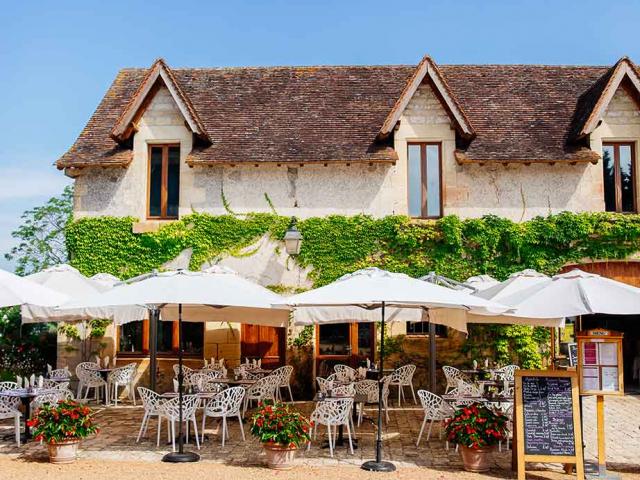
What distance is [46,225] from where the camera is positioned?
33875 millimetres

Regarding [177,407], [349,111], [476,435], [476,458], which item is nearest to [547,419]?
[476,435]

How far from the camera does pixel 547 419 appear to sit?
8906 mm

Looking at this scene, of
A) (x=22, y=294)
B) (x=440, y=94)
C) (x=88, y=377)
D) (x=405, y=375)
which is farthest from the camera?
(x=440, y=94)

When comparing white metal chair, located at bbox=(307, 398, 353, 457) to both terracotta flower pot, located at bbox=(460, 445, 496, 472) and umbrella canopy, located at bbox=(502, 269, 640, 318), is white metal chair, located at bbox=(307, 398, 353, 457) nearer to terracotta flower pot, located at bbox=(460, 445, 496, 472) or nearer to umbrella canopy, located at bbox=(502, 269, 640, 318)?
terracotta flower pot, located at bbox=(460, 445, 496, 472)

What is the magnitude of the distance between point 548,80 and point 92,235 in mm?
13324

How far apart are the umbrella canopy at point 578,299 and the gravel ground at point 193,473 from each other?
7.45ft

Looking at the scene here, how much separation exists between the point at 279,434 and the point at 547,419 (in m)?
3.61

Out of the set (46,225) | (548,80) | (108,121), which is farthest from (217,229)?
(46,225)

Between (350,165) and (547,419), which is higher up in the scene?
(350,165)

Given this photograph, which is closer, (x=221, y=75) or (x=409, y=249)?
(x=409, y=249)

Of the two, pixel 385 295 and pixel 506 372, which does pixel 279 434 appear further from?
pixel 506 372

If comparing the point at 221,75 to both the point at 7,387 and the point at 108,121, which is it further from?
the point at 7,387

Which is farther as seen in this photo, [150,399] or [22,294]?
[150,399]

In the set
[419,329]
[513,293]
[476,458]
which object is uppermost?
[513,293]
